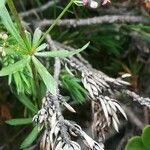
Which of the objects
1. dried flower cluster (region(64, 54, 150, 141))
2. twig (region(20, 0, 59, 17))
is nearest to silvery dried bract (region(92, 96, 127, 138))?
dried flower cluster (region(64, 54, 150, 141))

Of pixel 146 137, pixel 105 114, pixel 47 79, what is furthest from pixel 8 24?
pixel 146 137

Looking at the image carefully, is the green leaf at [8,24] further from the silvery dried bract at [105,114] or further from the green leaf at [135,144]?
the green leaf at [135,144]

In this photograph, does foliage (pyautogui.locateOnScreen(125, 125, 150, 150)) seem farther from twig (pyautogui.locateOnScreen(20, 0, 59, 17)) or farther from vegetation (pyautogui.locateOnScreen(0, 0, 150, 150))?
twig (pyautogui.locateOnScreen(20, 0, 59, 17))

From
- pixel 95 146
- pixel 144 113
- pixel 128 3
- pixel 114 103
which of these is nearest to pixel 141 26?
pixel 128 3

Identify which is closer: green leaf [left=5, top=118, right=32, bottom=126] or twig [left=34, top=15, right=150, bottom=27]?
green leaf [left=5, top=118, right=32, bottom=126]

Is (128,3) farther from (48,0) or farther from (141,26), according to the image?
(48,0)

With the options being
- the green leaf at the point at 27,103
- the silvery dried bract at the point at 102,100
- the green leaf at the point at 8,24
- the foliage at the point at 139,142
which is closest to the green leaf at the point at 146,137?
the foliage at the point at 139,142

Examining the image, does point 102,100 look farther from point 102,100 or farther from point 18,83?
point 18,83

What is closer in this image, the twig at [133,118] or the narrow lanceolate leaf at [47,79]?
the narrow lanceolate leaf at [47,79]
